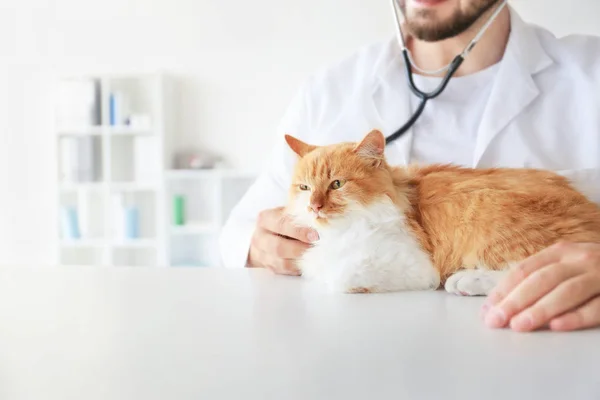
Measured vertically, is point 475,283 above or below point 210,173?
above

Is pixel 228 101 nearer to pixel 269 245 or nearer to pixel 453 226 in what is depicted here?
pixel 269 245

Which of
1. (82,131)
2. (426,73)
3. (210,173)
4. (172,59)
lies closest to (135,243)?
(210,173)

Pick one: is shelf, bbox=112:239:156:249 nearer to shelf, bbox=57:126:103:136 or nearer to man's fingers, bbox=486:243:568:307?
shelf, bbox=57:126:103:136

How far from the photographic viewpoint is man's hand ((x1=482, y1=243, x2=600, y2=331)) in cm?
54

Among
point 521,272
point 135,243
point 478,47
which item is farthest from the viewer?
point 135,243

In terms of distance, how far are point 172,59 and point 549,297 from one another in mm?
3306

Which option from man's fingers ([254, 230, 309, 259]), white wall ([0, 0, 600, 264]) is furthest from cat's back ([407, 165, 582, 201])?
white wall ([0, 0, 600, 264])

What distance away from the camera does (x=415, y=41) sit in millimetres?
1341

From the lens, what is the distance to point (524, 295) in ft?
1.82

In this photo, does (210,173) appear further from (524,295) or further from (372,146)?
(524,295)

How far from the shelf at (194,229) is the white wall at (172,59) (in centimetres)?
46

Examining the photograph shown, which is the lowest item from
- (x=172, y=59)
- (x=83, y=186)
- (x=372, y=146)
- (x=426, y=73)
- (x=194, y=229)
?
(x=194, y=229)

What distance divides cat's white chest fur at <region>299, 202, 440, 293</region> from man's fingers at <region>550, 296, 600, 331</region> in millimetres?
224

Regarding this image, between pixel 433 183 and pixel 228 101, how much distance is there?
2.79 meters
